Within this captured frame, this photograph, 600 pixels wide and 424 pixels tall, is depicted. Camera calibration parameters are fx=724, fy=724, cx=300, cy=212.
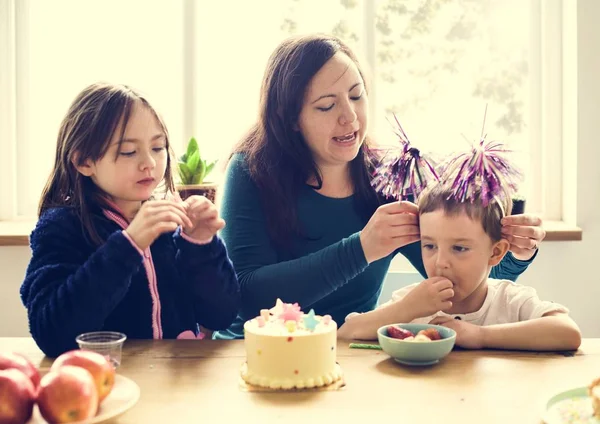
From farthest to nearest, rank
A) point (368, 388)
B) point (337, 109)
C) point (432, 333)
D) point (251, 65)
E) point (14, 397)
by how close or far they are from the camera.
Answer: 1. point (251, 65)
2. point (337, 109)
3. point (432, 333)
4. point (368, 388)
5. point (14, 397)

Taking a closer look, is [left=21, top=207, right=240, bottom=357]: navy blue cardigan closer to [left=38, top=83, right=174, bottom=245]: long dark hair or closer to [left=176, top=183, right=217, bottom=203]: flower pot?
[left=38, top=83, right=174, bottom=245]: long dark hair

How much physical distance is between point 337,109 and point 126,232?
0.66 meters

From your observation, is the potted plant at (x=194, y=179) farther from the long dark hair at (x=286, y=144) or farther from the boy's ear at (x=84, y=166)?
the boy's ear at (x=84, y=166)

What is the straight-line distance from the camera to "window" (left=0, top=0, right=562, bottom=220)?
9.55 ft

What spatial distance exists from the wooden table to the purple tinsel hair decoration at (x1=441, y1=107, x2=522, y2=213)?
31 centimetres

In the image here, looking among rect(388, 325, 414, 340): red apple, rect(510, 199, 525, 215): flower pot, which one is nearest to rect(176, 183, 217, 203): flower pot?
rect(510, 199, 525, 215): flower pot

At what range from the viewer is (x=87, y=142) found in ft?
5.13

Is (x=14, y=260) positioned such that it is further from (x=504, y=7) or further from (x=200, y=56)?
(x=504, y=7)

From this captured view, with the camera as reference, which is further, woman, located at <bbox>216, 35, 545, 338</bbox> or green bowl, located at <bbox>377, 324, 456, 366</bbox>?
woman, located at <bbox>216, 35, 545, 338</bbox>

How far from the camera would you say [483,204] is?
58.2 inches

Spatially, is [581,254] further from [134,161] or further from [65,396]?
[65,396]

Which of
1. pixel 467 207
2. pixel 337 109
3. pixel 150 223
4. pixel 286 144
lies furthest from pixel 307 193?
pixel 150 223

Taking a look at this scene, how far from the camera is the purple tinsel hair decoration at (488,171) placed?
1392 millimetres

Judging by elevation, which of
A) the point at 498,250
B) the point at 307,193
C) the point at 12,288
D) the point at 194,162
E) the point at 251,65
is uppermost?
the point at 251,65
